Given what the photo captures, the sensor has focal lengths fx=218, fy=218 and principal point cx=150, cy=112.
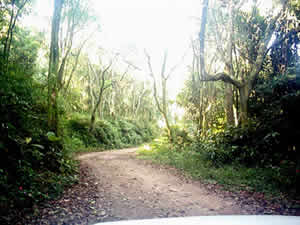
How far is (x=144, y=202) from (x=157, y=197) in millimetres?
525

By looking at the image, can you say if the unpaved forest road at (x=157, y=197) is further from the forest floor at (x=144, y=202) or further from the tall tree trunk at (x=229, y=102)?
the tall tree trunk at (x=229, y=102)

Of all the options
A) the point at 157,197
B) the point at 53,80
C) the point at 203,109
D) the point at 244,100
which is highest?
the point at 53,80

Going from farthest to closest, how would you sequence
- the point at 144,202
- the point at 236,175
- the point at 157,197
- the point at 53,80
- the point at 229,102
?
the point at 229,102 < the point at 53,80 < the point at 236,175 < the point at 157,197 < the point at 144,202

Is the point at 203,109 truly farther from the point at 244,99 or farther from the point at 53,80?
the point at 53,80

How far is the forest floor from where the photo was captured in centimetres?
458

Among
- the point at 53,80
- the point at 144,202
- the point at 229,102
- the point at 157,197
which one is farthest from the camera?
the point at 229,102

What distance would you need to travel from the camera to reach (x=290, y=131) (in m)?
8.42

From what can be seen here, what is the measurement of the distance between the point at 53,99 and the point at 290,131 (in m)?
9.28

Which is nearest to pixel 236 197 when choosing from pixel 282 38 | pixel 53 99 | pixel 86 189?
pixel 86 189

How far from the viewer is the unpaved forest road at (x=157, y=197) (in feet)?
15.9

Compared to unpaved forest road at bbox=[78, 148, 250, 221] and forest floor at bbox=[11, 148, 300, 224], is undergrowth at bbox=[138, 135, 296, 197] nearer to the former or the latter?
forest floor at bbox=[11, 148, 300, 224]

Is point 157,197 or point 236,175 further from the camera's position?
point 236,175

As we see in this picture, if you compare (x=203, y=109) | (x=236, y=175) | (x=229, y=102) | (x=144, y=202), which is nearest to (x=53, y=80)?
(x=144, y=202)

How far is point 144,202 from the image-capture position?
5.49 m
